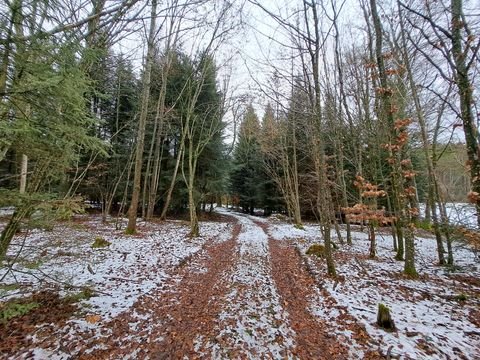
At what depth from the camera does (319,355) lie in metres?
3.20

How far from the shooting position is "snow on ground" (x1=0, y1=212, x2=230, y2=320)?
3.66 meters

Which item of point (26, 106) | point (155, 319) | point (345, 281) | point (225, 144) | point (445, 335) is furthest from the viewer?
point (225, 144)

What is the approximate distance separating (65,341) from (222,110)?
515 inches

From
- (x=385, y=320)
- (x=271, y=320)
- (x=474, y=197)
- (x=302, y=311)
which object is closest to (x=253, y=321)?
(x=271, y=320)

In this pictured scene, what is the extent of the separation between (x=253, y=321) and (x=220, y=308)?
27.2 inches

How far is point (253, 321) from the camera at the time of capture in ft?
13.1

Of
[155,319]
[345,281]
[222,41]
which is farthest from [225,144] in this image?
[155,319]

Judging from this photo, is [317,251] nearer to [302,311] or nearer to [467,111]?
[302,311]

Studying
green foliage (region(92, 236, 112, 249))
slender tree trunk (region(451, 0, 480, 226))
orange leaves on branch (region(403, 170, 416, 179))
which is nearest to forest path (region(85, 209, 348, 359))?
green foliage (region(92, 236, 112, 249))

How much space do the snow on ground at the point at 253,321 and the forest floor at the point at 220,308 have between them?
2 centimetres

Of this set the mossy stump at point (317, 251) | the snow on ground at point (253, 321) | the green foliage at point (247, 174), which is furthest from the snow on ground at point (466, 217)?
the green foliage at point (247, 174)

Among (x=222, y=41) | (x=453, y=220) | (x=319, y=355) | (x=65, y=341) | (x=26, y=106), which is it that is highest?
(x=222, y=41)

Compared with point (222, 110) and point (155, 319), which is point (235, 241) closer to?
point (155, 319)

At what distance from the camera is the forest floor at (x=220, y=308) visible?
125 inches
